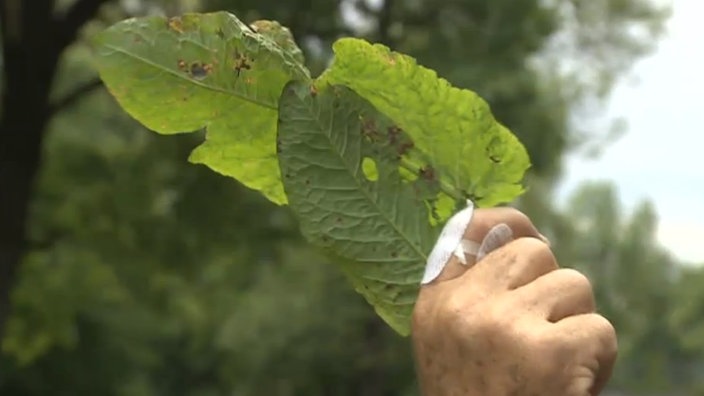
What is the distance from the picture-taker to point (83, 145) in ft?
35.7

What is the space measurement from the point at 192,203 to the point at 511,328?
27.8 ft

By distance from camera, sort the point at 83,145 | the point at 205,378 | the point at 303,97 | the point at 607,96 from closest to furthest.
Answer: the point at 303,97
the point at 83,145
the point at 607,96
the point at 205,378

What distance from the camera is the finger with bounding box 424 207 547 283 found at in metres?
1.97

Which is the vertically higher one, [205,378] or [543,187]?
[543,187]

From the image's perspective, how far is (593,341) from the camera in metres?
1.77

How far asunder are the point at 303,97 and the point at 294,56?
0.14 metres

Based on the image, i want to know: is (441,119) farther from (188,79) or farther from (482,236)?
(188,79)

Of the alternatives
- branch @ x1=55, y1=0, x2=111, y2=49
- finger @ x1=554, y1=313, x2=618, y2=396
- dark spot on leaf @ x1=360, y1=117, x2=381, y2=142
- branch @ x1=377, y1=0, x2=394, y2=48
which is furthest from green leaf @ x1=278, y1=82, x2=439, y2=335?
branch @ x1=377, y1=0, x2=394, y2=48

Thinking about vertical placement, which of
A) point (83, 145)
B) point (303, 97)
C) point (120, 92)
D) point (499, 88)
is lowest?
point (83, 145)

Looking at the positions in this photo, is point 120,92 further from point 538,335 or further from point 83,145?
point 83,145

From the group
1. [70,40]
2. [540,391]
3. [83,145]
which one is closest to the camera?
[540,391]

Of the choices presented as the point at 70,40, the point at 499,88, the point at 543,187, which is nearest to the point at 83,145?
the point at 70,40

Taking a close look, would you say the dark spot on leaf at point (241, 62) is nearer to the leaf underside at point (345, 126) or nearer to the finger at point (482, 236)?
the leaf underside at point (345, 126)

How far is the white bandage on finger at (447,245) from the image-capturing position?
78.3 inches
